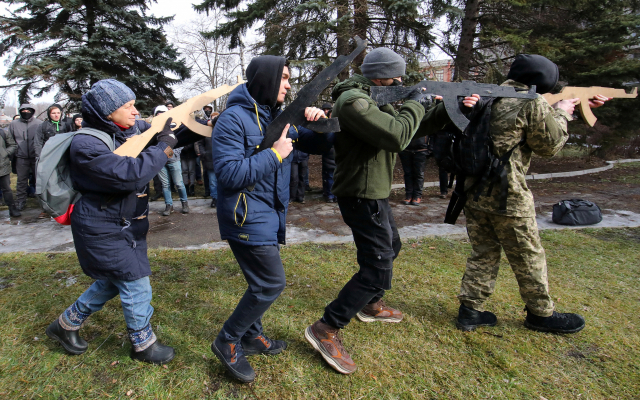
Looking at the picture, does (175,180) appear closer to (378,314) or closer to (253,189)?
(378,314)

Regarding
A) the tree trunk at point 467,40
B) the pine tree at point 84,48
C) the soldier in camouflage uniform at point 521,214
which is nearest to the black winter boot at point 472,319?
the soldier in camouflage uniform at point 521,214

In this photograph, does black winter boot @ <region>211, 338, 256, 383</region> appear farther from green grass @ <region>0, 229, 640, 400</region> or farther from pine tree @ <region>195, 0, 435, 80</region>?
pine tree @ <region>195, 0, 435, 80</region>

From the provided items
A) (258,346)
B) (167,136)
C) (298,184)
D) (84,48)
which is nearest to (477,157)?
(258,346)

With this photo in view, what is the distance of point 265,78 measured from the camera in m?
2.25

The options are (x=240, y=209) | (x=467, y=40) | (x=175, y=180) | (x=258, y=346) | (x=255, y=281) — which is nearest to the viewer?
(x=240, y=209)

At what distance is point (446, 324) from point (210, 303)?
2095 millimetres

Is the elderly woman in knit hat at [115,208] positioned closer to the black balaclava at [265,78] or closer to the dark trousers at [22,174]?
the black balaclava at [265,78]

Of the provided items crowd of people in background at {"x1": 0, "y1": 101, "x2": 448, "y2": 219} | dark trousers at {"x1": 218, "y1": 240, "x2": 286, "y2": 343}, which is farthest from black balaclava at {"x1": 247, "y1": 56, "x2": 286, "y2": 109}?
crowd of people in background at {"x1": 0, "y1": 101, "x2": 448, "y2": 219}

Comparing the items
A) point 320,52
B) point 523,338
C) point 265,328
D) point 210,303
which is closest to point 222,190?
point 265,328

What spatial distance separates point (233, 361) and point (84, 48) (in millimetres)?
11951

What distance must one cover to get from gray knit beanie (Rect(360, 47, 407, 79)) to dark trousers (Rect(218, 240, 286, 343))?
4.51 ft

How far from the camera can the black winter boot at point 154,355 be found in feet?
8.56

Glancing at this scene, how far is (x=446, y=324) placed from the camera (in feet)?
10.5

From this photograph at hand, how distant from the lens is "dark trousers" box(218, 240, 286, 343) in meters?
2.29
